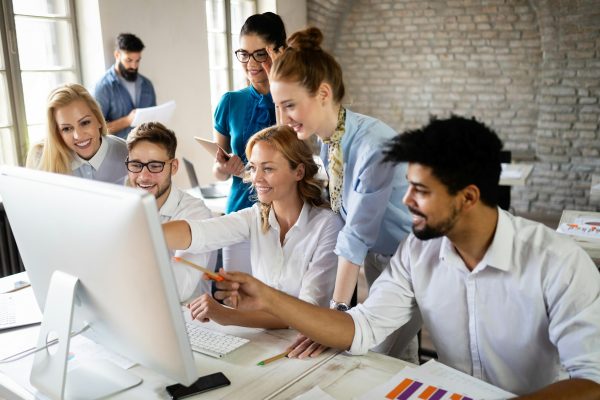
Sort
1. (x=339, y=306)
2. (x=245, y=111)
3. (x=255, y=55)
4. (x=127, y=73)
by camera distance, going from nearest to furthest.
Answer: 1. (x=339, y=306)
2. (x=255, y=55)
3. (x=245, y=111)
4. (x=127, y=73)

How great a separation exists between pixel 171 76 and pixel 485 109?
3356mm

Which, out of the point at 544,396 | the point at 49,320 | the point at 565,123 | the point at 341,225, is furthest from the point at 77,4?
the point at 565,123

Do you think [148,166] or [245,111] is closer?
[148,166]

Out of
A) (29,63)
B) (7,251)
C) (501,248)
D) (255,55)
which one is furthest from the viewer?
(29,63)

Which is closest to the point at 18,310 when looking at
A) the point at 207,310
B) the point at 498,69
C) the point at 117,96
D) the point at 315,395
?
the point at 207,310

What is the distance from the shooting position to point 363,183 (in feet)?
5.68

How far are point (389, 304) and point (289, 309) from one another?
273mm

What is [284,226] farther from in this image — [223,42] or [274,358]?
[223,42]

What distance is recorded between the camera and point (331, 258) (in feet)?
6.08

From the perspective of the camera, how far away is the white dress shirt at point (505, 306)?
3.91 feet

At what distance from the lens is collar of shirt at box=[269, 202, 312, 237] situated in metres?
1.88

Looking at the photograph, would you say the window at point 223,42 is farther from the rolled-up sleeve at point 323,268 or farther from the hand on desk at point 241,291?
the hand on desk at point 241,291

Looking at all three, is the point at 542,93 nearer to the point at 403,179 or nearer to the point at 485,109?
the point at 485,109

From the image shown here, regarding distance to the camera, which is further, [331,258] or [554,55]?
[554,55]
